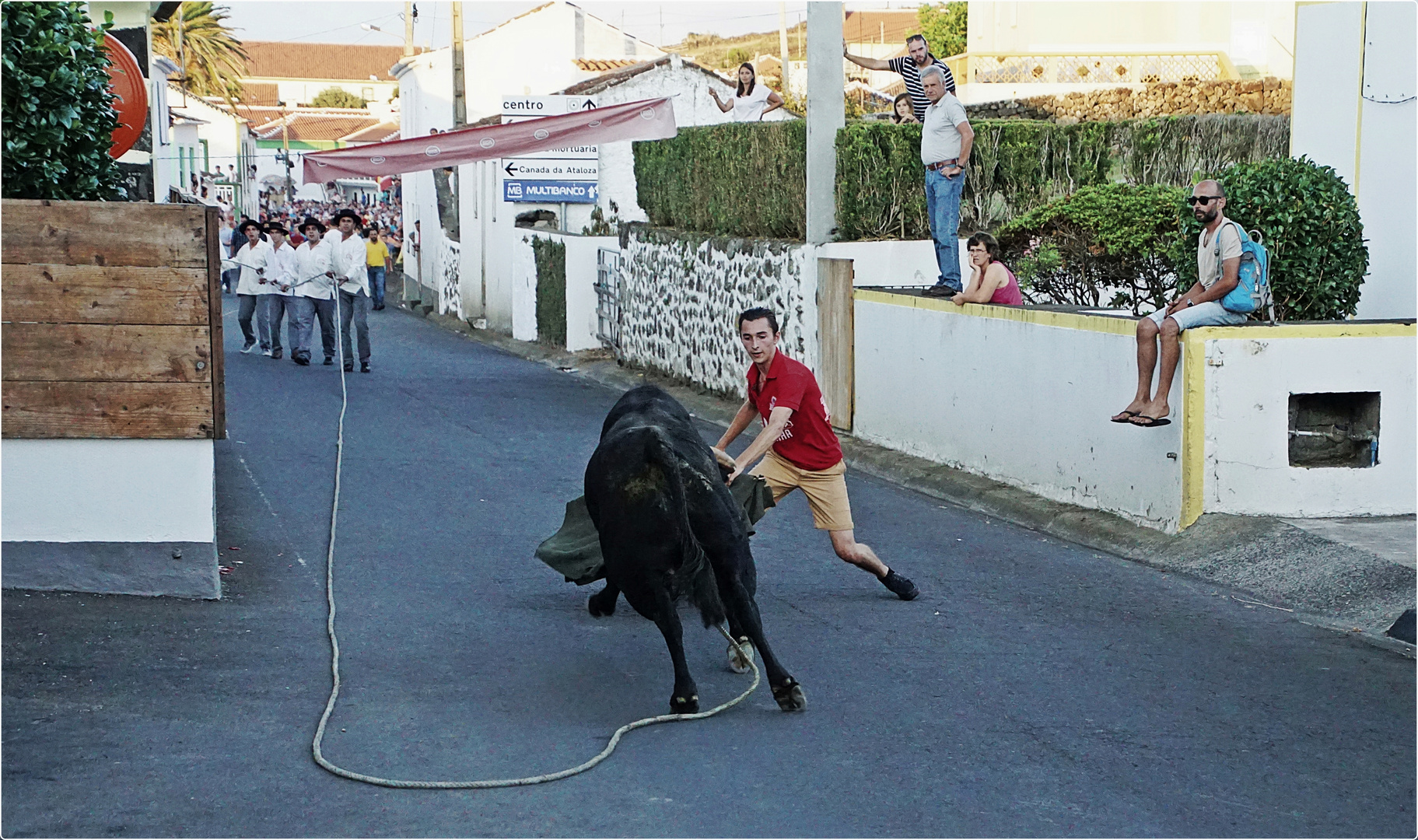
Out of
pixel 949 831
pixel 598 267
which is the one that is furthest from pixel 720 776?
pixel 598 267

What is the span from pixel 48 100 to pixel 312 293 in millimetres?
11820

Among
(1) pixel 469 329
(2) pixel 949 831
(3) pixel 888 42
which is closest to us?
(2) pixel 949 831

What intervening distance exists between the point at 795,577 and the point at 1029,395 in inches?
127

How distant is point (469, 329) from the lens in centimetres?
2909

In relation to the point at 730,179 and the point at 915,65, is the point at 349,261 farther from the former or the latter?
the point at 915,65

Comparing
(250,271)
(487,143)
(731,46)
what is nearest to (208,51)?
(250,271)

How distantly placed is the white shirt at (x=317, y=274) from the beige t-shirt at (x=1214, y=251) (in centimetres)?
1242

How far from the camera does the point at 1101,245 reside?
43.7 ft

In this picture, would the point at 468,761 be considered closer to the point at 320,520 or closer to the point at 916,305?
the point at 320,520

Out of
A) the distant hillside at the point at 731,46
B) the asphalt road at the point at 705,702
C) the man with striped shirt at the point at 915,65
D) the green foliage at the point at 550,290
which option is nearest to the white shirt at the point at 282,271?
the green foliage at the point at 550,290

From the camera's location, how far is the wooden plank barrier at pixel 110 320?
7.50m

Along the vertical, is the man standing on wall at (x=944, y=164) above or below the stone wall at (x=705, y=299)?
above

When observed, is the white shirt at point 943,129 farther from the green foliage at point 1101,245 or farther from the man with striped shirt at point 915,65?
the green foliage at point 1101,245

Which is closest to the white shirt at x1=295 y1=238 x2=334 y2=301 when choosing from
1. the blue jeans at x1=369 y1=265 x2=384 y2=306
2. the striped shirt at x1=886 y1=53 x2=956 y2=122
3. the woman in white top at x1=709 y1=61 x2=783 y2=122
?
the woman in white top at x1=709 y1=61 x2=783 y2=122
